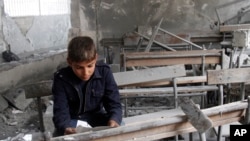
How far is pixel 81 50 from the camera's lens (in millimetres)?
2377

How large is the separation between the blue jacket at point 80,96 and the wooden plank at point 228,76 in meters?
0.86

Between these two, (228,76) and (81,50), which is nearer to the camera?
(81,50)

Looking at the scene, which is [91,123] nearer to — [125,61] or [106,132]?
[106,132]

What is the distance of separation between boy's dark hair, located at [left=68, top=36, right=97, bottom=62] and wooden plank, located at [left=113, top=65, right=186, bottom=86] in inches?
43.0

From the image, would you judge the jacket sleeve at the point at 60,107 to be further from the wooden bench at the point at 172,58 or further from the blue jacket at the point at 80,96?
the wooden bench at the point at 172,58

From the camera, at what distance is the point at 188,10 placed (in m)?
9.88

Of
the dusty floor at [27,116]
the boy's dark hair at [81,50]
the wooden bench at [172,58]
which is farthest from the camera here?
the dusty floor at [27,116]

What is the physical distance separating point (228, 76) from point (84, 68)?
135 cm

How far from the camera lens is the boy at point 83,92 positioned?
241 cm

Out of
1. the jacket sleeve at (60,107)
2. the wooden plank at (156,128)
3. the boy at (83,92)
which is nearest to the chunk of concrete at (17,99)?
the boy at (83,92)

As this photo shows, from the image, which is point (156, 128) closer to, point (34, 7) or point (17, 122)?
point (17, 122)

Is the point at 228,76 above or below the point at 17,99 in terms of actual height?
above

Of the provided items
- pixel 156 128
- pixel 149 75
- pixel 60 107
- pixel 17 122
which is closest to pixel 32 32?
pixel 17 122

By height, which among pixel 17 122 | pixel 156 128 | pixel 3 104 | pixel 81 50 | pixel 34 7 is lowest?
pixel 17 122
